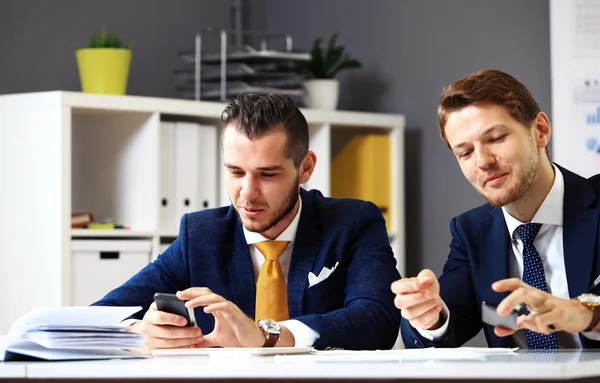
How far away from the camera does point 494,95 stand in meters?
2.17

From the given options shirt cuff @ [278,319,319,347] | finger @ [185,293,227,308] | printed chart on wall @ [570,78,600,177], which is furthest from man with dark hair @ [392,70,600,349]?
printed chart on wall @ [570,78,600,177]

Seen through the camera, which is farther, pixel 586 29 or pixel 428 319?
pixel 586 29

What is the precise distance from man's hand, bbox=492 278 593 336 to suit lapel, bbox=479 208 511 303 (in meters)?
0.33

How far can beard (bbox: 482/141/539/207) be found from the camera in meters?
2.12

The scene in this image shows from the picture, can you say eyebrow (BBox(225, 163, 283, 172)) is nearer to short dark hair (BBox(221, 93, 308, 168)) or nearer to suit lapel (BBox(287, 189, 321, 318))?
short dark hair (BBox(221, 93, 308, 168))

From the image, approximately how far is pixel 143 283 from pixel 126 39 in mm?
2211

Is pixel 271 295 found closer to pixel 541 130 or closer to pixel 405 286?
pixel 405 286

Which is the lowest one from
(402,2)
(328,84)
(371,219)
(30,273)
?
(30,273)

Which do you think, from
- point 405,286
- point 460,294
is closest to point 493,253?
point 460,294

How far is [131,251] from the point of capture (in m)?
3.60

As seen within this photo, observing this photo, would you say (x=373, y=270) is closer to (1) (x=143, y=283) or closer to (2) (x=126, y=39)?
(1) (x=143, y=283)

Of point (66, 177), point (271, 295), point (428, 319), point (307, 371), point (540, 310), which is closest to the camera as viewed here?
point (307, 371)

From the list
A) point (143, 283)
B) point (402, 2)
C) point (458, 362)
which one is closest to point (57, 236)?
point (143, 283)

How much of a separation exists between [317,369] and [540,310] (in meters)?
0.56
